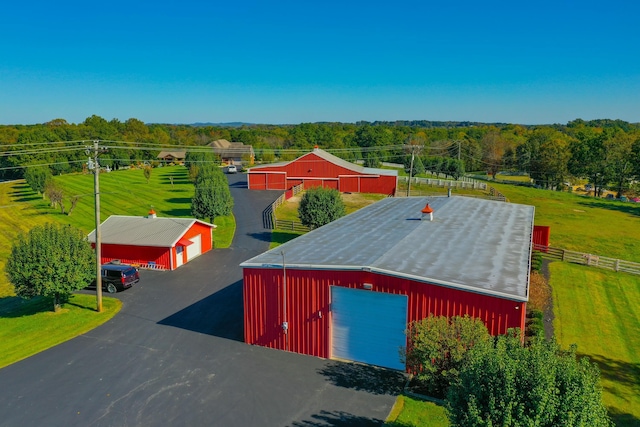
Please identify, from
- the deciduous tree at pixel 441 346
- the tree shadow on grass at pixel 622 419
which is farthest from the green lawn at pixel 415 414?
the tree shadow on grass at pixel 622 419

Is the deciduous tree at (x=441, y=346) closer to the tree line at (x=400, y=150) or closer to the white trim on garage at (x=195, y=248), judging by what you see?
the white trim on garage at (x=195, y=248)

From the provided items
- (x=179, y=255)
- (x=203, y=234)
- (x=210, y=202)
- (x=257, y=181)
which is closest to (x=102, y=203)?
(x=257, y=181)

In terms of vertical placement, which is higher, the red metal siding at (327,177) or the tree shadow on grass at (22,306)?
the red metal siding at (327,177)

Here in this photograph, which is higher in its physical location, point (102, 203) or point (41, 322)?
point (102, 203)

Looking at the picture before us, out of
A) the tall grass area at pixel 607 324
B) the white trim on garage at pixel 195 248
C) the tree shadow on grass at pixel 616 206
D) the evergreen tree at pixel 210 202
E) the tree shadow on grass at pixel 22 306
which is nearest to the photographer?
the tall grass area at pixel 607 324

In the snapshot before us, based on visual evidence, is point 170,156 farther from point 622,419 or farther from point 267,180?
point 622,419
